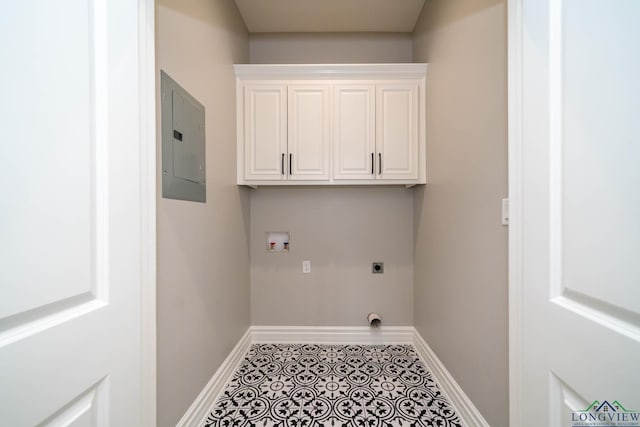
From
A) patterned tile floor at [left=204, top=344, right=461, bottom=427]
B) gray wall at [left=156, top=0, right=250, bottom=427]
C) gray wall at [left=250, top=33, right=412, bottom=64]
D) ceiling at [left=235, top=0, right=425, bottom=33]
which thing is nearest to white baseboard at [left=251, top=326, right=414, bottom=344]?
patterned tile floor at [left=204, top=344, right=461, bottom=427]

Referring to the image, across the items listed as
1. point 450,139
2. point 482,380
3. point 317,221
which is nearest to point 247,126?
point 317,221

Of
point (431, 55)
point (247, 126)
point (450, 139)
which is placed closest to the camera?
point (450, 139)

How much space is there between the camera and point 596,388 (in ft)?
1.83

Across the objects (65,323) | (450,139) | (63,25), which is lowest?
(65,323)

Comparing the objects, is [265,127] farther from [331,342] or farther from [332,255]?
[331,342]

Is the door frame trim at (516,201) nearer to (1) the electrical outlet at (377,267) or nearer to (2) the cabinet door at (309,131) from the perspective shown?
→ (2) the cabinet door at (309,131)

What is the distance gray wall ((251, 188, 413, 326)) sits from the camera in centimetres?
260

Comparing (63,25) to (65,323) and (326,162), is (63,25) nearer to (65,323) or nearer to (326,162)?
(65,323)

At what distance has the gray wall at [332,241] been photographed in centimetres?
259

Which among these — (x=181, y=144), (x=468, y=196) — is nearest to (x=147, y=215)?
(x=181, y=144)

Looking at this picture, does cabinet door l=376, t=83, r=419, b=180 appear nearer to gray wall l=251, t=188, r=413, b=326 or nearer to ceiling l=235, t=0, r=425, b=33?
gray wall l=251, t=188, r=413, b=326

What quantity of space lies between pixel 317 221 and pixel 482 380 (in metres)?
1.70

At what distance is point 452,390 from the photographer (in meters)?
1.71

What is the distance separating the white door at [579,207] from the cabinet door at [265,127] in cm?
173
